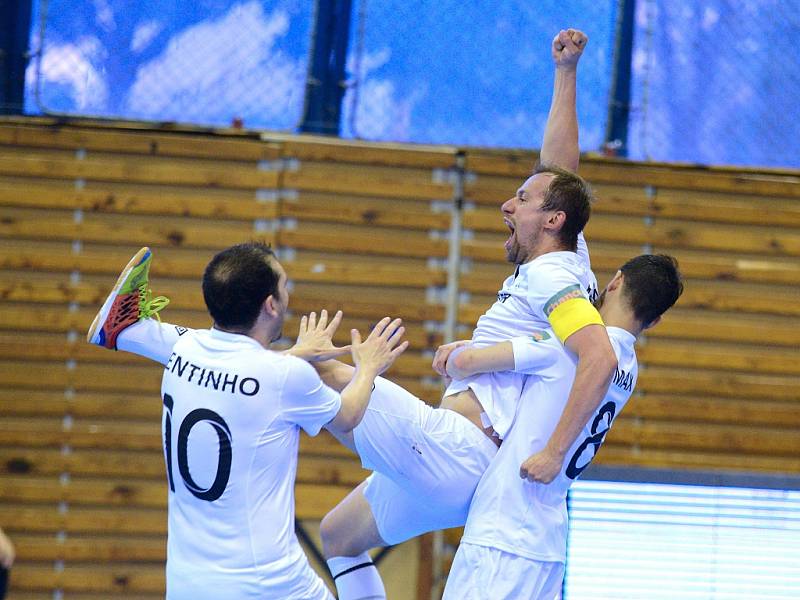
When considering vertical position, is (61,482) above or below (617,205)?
below

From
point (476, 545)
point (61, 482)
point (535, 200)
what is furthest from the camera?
point (61, 482)

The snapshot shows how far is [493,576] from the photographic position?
10.4 ft

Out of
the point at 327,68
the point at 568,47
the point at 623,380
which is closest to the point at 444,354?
the point at 623,380

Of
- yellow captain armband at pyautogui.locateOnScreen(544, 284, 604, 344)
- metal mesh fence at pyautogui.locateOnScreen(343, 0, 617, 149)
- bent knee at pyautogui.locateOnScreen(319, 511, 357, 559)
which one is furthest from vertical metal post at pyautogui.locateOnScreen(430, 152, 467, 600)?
yellow captain armband at pyautogui.locateOnScreen(544, 284, 604, 344)

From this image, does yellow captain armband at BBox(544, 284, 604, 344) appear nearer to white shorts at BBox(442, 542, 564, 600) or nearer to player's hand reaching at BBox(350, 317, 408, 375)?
player's hand reaching at BBox(350, 317, 408, 375)

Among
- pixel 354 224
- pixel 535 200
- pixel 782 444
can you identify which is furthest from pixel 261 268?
pixel 782 444

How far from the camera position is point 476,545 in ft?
10.6

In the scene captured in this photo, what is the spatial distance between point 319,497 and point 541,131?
107 inches

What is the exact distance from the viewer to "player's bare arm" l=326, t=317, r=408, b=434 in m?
2.89

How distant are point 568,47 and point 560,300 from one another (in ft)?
3.55

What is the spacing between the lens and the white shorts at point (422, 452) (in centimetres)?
322

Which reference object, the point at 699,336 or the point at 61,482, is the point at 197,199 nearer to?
the point at 61,482

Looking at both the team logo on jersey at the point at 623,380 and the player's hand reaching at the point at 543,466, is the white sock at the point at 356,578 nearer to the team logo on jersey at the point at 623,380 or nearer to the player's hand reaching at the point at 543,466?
the player's hand reaching at the point at 543,466

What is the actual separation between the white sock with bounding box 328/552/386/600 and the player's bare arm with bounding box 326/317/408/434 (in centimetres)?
73
